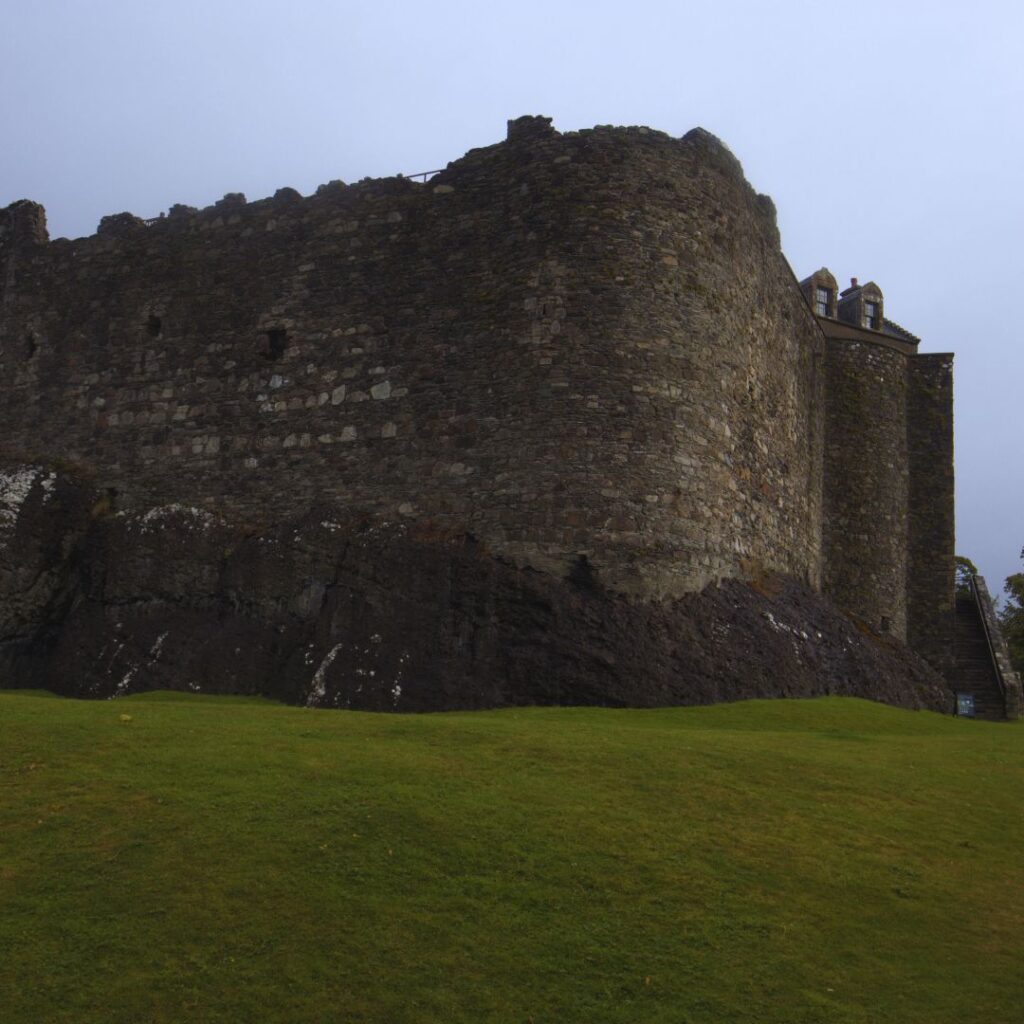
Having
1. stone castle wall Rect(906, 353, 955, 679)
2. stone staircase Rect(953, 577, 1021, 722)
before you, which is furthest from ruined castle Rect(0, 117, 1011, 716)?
stone staircase Rect(953, 577, 1021, 722)

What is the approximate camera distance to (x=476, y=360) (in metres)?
22.7

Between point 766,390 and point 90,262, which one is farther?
point 90,262

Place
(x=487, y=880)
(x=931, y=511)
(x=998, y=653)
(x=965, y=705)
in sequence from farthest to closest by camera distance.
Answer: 1. (x=931, y=511)
2. (x=998, y=653)
3. (x=965, y=705)
4. (x=487, y=880)

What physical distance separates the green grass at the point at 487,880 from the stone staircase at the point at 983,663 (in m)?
17.7

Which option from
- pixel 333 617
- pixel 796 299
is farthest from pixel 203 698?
pixel 796 299

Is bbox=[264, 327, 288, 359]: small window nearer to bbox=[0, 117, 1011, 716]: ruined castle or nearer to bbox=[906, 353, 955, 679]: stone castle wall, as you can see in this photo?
bbox=[0, 117, 1011, 716]: ruined castle

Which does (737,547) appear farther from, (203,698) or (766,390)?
(203,698)

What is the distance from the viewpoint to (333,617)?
866 inches

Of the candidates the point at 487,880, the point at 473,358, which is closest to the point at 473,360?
the point at 473,358

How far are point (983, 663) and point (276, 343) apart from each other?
63.3ft

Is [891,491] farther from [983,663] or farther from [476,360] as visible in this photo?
[476,360]

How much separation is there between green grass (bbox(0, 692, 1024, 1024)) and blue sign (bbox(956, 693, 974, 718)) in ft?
55.7

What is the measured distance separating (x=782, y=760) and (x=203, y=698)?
10.3m

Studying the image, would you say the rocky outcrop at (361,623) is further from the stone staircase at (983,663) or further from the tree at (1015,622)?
the tree at (1015,622)
